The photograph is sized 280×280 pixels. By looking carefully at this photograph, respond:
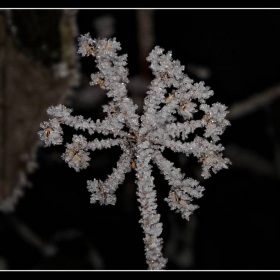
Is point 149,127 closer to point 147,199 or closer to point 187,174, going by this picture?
point 147,199

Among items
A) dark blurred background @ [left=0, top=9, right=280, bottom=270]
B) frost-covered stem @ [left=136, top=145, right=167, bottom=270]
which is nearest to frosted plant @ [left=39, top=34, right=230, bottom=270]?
frost-covered stem @ [left=136, top=145, right=167, bottom=270]

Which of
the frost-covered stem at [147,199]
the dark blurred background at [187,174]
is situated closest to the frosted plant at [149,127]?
the frost-covered stem at [147,199]

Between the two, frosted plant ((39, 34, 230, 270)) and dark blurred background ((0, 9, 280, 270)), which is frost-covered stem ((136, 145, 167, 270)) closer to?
frosted plant ((39, 34, 230, 270))

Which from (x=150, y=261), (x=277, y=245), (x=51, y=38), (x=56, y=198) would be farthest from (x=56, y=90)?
(x=277, y=245)

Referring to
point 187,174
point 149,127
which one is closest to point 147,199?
point 149,127

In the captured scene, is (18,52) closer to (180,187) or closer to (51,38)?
(51,38)
